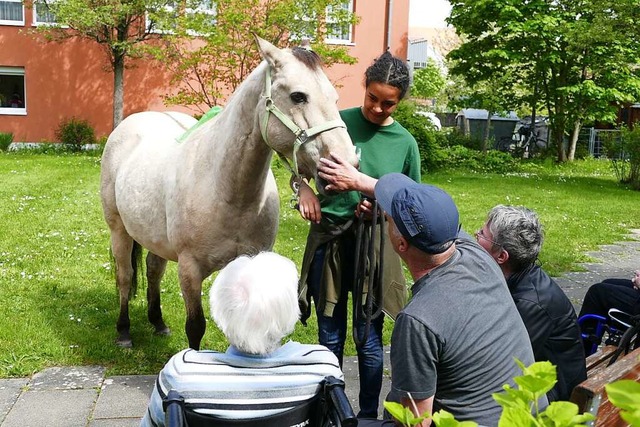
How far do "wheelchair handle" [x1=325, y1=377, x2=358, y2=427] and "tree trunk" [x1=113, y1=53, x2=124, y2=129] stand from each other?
1990 cm

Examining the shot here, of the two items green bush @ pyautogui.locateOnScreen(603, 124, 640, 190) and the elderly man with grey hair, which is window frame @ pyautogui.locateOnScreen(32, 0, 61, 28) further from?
the elderly man with grey hair

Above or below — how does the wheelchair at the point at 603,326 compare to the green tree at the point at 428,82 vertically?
below

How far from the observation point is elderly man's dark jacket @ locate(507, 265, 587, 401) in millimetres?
2777

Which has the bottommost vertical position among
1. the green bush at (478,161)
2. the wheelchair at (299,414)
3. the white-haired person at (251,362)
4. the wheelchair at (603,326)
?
the green bush at (478,161)

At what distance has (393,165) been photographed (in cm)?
343

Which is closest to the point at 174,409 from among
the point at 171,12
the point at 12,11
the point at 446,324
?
the point at 446,324

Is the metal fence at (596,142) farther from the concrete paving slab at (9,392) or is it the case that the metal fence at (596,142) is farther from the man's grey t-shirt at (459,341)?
the man's grey t-shirt at (459,341)

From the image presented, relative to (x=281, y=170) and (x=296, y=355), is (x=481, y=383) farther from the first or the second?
(x=281, y=170)

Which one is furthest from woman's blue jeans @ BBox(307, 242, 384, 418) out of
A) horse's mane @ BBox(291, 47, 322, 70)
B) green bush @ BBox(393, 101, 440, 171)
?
green bush @ BBox(393, 101, 440, 171)

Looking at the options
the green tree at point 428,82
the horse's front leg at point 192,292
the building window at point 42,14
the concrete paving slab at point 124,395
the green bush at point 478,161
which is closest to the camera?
the horse's front leg at point 192,292

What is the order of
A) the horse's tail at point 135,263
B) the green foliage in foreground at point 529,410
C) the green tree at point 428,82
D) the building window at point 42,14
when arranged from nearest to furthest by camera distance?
1. the green foliage in foreground at point 529,410
2. the horse's tail at point 135,263
3. the building window at point 42,14
4. the green tree at point 428,82

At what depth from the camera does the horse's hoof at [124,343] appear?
16.4ft

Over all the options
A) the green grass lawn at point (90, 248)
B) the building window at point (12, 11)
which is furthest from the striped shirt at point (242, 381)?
the building window at point (12, 11)

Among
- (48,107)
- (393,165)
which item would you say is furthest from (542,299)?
(48,107)
